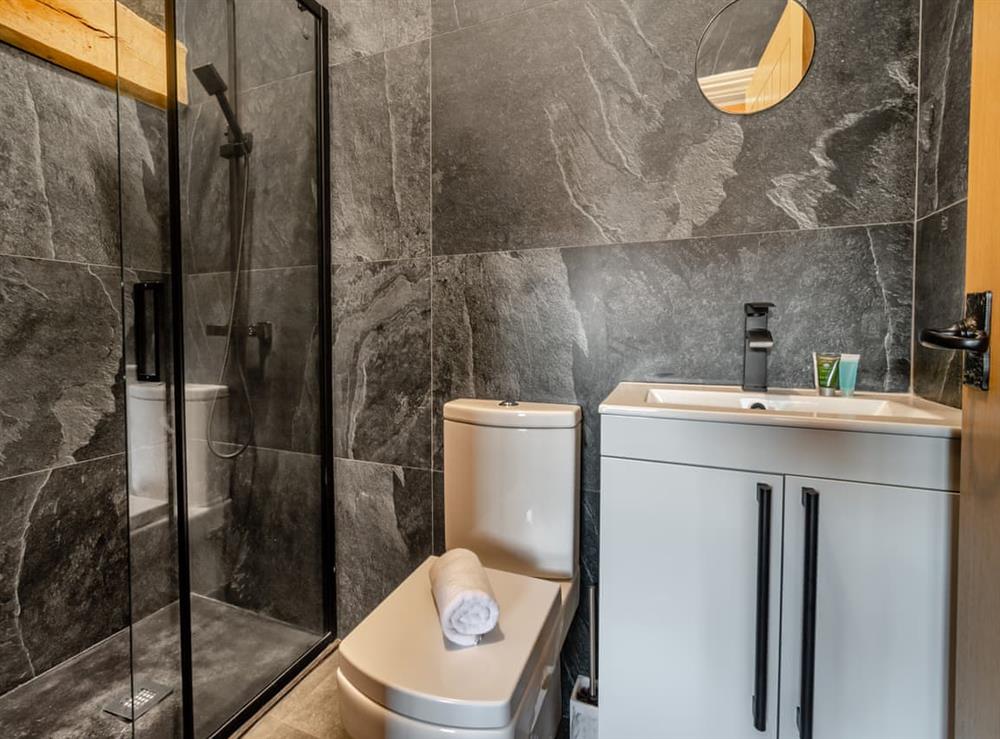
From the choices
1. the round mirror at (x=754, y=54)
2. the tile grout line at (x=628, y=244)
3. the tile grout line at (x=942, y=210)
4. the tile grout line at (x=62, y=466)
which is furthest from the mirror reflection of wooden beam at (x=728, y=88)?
the tile grout line at (x=62, y=466)

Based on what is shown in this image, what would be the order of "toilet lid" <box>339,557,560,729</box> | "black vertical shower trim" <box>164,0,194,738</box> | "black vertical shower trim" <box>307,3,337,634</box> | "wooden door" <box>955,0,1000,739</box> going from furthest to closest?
"black vertical shower trim" <box>307,3,337,634</box> → "black vertical shower trim" <box>164,0,194,738</box> → "toilet lid" <box>339,557,560,729</box> → "wooden door" <box>955,0,1000,739</box>

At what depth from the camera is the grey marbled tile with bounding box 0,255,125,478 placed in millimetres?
1348

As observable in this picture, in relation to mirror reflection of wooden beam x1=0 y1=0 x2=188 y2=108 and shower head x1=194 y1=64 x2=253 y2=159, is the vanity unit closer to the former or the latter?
shower head x1=194 y1=64 x2=253 y2=159

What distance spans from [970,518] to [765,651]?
0.39 metres

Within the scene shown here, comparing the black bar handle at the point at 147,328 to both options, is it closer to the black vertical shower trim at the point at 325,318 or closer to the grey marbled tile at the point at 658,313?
the black vertical shower trim at the point at 325,318

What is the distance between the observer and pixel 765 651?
85 centimetres

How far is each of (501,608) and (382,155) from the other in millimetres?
1387

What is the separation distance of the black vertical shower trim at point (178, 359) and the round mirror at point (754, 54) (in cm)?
129

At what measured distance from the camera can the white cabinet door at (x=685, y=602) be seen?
0.86m

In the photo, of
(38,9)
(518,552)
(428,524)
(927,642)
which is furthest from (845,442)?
(38,9)

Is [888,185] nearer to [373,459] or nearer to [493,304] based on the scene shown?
[493,304]

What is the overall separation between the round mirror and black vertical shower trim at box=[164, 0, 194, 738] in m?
1.29

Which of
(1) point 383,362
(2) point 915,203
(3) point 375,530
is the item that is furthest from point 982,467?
(3) point 375,530

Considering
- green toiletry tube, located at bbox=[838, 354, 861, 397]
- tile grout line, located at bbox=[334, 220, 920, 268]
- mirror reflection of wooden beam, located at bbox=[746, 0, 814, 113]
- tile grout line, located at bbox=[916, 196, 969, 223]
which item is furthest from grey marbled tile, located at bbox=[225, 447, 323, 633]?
tile grout line, located at bbox=[916, 196, 969, 223]
